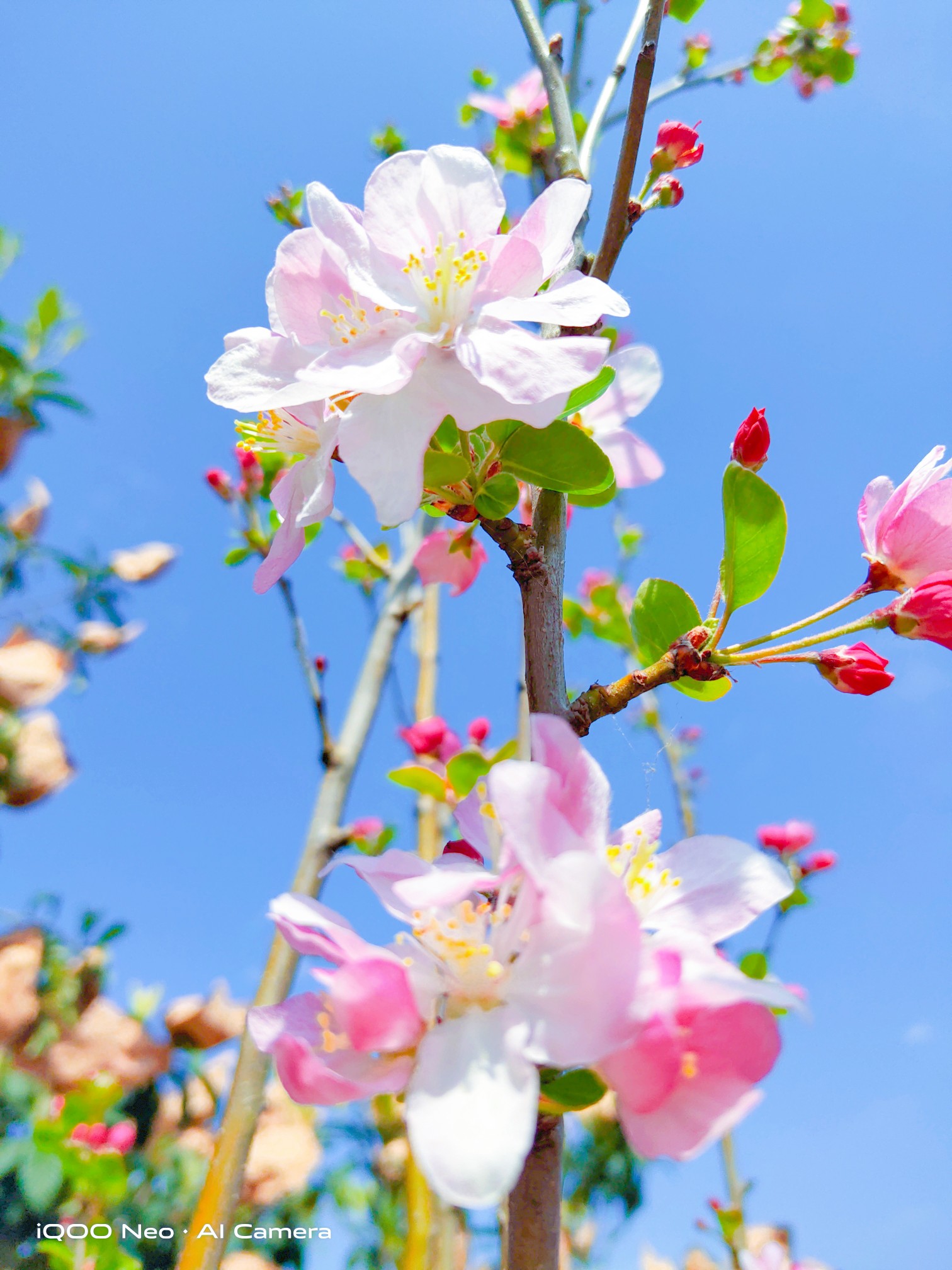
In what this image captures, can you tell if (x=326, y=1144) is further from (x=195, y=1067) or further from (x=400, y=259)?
(x=400, y=259)

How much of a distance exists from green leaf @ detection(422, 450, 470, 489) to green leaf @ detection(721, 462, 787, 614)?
0.19 metres

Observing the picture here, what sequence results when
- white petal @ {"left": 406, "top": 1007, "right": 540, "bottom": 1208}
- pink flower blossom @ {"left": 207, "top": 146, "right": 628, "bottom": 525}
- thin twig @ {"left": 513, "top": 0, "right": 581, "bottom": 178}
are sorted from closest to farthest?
white petal @ {"left": 406, "top": 1007, "right": 540, "bottom": 1208} → pink flower blossom @ {"left": 207, "top": 146, "right": 628, "bottom": 525} → thin twig @ {"left": 513, "top": 0, "right": 581, "bottom": 178}

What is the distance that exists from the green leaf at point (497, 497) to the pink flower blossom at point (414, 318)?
0.28ft

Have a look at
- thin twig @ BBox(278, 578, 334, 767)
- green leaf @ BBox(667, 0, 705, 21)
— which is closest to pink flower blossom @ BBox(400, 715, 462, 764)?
thin twig @ BBox(278, 578, 334, 767)

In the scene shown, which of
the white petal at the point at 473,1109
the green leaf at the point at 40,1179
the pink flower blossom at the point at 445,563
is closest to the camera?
the white petal at the point at 473,1109

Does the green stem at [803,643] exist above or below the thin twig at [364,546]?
below

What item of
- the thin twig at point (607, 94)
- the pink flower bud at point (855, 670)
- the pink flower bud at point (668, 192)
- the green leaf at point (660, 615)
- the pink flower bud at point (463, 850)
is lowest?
the pink flower bud at point (463, 850)

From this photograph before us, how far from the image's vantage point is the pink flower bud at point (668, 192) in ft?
2.85

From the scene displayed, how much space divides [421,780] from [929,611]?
1.87 ft

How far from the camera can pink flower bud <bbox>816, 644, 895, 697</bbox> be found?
0.59 meters

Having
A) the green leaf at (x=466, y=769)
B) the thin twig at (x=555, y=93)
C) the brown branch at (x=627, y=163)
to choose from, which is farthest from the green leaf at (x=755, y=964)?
the thin twig at (x=555, y=93)

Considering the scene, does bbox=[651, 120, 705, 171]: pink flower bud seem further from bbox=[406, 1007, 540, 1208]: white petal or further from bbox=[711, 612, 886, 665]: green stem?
bbox=[406, 1007, 540, 1208]: white petal

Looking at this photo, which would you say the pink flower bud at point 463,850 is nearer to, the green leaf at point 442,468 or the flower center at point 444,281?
the green leaf at point 442,468

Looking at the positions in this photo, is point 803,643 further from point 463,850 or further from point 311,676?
point 311,676
